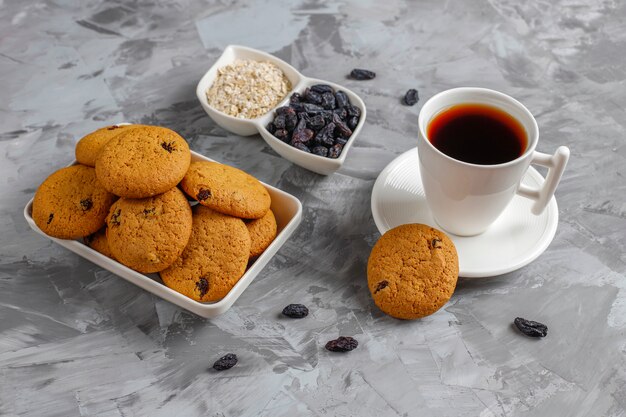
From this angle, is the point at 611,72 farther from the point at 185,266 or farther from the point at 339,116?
the point at 185,266

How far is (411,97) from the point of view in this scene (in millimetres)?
1531

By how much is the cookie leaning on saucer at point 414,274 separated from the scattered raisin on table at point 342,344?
8 centimetres

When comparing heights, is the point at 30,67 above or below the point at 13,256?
above

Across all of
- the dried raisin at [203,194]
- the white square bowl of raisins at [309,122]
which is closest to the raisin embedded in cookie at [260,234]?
the dried raisin at [203,194]

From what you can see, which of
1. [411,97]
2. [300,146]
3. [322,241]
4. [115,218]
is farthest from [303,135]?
[115,218]

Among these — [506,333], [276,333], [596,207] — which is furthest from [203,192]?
[596,207]

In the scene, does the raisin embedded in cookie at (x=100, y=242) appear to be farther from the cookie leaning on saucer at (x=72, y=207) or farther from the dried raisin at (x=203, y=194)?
the dried raisin at (x=203, y=194)

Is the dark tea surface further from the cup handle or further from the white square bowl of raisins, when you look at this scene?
the white square bowl of raisins

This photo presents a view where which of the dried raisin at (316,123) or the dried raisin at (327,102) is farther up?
the dried raisin at (327,102)

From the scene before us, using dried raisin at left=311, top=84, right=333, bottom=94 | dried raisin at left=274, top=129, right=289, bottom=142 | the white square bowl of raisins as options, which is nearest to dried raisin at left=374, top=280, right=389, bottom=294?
the white square bowl of raisins

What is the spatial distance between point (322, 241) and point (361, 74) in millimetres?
525

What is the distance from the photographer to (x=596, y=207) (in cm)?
133

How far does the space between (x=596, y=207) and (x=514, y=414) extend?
A: 530 mm

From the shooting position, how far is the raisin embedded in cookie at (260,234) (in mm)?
1158
